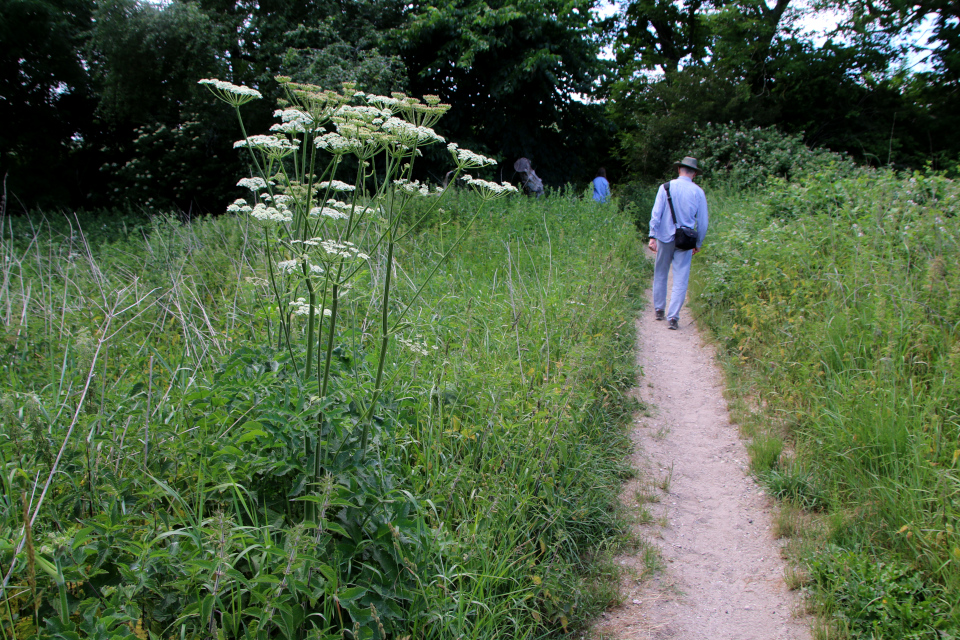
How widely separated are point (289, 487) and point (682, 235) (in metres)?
6.30

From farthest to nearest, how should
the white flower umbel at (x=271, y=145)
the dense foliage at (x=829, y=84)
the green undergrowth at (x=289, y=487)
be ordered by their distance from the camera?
1. the dense foliage at (x=829, y=84)
2. the white flower umbel at (x=271, y=145)
3. the green undergrowth at (x=289, y=487)

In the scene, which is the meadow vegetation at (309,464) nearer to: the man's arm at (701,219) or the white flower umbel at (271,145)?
the white flower umbel at (271,145)

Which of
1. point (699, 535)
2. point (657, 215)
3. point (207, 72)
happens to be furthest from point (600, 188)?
point (699, 535)

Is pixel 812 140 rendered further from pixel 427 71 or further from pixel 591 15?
pixel 427 71

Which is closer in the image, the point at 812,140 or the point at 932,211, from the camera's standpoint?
the point at 932,211

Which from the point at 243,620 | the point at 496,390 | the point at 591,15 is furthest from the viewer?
the point at 591,15

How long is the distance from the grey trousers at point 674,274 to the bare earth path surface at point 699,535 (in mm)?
2025

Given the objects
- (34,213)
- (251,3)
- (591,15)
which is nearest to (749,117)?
(591,15)

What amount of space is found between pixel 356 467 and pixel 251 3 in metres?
19.4

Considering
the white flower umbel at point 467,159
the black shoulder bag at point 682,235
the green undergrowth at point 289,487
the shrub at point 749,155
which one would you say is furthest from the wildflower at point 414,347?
the shrub at point 749,155

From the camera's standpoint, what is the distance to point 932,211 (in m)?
5.27

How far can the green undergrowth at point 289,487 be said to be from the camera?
5.85ft

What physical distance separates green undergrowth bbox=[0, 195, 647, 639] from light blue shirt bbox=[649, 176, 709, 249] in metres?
3.60

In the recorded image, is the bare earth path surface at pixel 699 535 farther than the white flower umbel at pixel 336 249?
Yes
